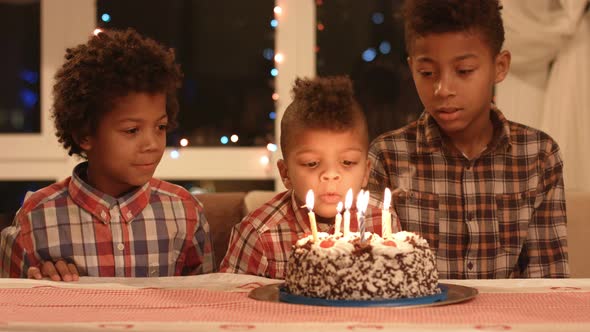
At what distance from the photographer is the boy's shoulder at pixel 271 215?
2166 mm

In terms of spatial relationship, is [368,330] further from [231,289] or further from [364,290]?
[231,289]

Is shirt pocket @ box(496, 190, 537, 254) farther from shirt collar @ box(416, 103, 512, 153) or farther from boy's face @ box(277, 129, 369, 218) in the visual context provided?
boy's face @ box(277, 129, 369, 218)

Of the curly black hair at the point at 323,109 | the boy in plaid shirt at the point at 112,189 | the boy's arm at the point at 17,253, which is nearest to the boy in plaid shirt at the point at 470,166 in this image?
the curly black hair at the point at 323,109

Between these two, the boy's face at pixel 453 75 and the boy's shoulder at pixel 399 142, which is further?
the boy's shoulder at pixel 399 142

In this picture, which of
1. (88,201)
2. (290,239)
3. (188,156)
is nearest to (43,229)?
(88,201)

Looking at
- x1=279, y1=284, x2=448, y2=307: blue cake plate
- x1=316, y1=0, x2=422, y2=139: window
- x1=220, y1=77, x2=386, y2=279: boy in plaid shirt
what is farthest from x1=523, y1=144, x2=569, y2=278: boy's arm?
x1=316, y1=0, x2=422, y2=139: window

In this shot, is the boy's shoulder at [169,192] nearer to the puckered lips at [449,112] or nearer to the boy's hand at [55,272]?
the boy's hand at [55,272]

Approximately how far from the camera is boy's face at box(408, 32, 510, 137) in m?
2.29

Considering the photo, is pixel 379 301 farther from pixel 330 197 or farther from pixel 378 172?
pixel 378 172

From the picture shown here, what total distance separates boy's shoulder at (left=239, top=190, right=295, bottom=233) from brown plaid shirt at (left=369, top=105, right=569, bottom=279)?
38 cm

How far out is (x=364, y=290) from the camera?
1482 mm

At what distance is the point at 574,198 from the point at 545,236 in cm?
62

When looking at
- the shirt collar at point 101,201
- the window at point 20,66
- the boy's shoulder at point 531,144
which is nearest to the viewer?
the shirt collar at point 101,201

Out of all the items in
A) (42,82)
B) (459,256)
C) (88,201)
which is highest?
(42,82)
